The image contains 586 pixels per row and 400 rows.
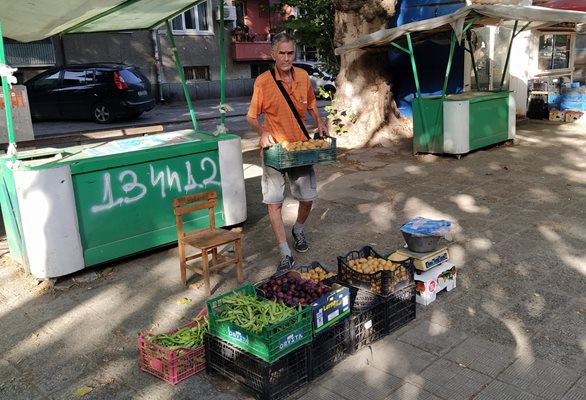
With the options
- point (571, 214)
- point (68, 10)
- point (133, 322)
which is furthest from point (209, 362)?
point (571, 214)

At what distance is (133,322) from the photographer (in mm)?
4434

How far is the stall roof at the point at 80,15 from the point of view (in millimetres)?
5125

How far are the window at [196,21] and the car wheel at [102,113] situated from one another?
31.6ft

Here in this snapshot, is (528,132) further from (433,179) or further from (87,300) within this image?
(87,300)

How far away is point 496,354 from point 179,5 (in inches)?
186

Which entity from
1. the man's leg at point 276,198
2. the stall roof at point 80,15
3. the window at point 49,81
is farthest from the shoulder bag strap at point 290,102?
the window at point 49,81

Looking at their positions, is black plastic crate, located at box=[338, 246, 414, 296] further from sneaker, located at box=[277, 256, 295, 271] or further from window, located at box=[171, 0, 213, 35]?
window, located at box=[171, 0, 213, 35]

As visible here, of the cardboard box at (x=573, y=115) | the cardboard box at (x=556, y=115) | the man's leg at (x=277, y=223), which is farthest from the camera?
the cardboard box at (x=556, y=115)

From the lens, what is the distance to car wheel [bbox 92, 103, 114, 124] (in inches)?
654

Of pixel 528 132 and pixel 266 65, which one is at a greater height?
pixel 266 65

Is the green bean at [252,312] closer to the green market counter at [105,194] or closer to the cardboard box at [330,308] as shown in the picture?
the cardboard box at [330,308]

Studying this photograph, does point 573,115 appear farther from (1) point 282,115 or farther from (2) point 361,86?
(1) point 282,115

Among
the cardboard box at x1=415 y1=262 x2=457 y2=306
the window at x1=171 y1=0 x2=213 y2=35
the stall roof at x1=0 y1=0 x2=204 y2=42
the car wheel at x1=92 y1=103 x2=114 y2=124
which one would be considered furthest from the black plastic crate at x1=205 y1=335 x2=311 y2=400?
the window at x1=171 y1=0 x2=213 y2=35

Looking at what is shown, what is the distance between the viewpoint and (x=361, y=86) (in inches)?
437
